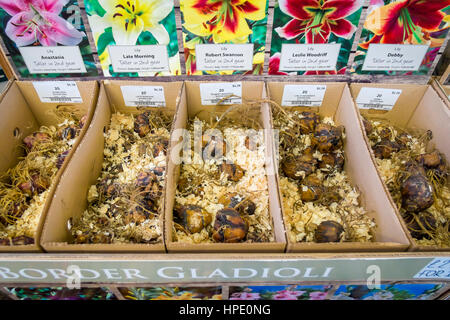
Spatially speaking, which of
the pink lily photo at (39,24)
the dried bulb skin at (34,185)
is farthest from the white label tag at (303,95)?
the dried bulb skin at (34,185)

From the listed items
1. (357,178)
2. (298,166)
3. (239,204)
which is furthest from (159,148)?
(357,178)

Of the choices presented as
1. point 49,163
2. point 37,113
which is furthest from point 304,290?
point 37,113

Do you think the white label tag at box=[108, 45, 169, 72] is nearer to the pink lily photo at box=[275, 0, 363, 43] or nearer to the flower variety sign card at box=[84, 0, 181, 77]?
the flower variety sign card at box=[84, 0, 181, 77]

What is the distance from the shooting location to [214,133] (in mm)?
1858

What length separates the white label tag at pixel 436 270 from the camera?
118 cm

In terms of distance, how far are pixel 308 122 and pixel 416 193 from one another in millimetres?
689

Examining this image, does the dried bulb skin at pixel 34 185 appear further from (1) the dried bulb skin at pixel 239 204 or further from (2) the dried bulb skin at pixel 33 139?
(1) the dried bulb skin at pixel 239 204

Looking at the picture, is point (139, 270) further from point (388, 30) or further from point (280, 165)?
point (388, 30)

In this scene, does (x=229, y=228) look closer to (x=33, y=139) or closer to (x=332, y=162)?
(x=332, y=162)

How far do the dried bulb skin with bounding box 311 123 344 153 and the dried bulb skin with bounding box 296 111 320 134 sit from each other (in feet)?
0.26

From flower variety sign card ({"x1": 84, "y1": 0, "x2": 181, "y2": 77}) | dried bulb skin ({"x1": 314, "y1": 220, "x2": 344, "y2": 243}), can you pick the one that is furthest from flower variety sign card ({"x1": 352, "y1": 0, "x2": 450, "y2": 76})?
flower variety sign card ({"x1": 84, "y1": 0, "x2": 181, "y2": 77})

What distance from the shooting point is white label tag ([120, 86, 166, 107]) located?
72.3 inches

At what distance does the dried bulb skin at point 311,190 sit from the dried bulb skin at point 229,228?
389mm

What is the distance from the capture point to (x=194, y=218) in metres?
1.47
